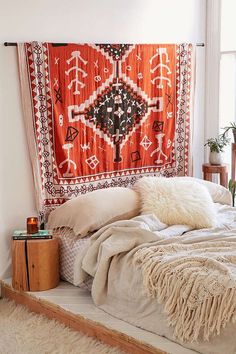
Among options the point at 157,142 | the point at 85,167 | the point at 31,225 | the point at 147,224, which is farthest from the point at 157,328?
the point at 157,142

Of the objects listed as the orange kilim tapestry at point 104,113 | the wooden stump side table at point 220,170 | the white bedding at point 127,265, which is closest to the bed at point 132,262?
the white bedding at point 127,265

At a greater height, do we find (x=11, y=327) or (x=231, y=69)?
(x=231, y=69)

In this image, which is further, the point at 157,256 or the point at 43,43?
the point at 43,43

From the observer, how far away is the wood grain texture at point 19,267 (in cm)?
372

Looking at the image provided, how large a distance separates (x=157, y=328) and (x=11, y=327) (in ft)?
2.99

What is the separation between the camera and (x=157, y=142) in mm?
4770

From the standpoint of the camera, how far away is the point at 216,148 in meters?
4.96

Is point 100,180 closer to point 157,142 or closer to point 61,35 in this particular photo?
point 157,142

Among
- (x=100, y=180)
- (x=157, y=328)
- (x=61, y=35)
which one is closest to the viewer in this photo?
(x=157, y=328)

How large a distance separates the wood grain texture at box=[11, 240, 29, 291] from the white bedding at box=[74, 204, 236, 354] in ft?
1.08

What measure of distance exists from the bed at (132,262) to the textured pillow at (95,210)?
0.38ft

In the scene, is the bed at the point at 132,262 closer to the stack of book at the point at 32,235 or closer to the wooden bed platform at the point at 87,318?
the wooden bed platform at the point at 87,318

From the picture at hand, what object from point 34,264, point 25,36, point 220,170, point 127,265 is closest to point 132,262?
point 127,265

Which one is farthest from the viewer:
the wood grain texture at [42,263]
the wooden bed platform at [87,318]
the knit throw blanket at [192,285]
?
the wood grain texture at [42,263]
